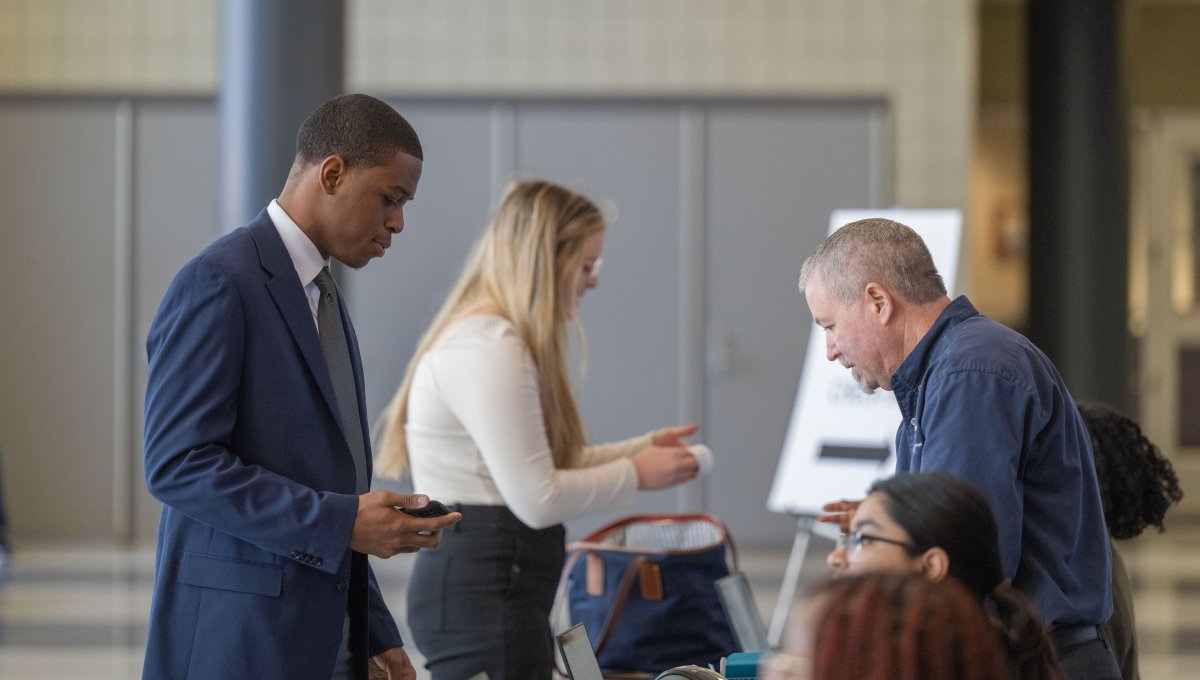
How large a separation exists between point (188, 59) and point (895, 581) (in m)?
7.54

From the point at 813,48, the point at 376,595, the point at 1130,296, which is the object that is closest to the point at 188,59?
the point at 813,48

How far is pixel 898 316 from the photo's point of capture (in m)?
1.78

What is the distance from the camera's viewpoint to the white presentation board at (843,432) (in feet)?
16.7

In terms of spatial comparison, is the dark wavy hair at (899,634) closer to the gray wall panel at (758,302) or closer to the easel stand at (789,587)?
Answer: the easel stand at (789,587)

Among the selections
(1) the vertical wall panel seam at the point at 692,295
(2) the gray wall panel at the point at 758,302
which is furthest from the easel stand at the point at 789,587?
(1) the vertical wall panel seam at the point at 692,295

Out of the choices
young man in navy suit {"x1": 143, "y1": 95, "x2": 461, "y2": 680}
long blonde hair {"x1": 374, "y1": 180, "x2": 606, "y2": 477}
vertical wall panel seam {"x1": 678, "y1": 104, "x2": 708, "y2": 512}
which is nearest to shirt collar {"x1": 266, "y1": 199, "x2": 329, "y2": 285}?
young man in navy suit {"x1": 143, "y1": 95, "x2": 461, "y2": 680}

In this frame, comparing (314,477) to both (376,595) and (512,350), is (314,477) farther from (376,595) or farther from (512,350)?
(512,350)

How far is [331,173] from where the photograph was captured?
185 cm

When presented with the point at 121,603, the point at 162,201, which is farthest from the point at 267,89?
the point at 162,201

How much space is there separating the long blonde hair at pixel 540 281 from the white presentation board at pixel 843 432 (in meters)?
2.62

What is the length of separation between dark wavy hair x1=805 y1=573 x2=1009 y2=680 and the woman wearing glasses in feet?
0.89

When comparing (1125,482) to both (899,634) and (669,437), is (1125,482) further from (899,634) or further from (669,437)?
(899,634)

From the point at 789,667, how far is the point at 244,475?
81cm

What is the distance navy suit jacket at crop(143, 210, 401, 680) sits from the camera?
169 centimetres
